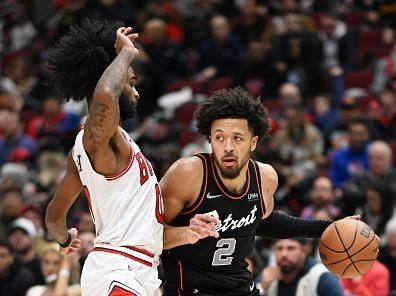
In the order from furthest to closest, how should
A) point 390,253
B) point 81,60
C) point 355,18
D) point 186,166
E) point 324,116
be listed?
point 355,18 → point 324,116 → point 390,253 → point 186,166 → point 81,60

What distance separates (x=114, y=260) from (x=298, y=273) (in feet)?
10.6

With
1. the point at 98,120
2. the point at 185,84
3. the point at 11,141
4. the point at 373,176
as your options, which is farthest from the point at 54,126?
the point at 98,120

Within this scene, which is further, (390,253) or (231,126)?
(390,253)

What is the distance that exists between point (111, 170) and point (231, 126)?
93 cm

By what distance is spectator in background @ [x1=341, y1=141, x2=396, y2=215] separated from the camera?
10469 mm

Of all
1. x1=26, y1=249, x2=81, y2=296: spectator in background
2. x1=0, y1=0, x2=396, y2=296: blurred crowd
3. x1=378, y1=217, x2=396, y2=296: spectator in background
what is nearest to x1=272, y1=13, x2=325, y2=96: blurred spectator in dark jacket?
x1=0, y1=0, x2=396, y2=296: blurred crowd

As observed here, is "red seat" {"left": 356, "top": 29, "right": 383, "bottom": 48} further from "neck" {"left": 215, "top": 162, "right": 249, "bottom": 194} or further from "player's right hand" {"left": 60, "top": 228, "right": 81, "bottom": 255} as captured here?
"player's right hand" {"left": 60, "top": 228, "right": 81, "bottom": 255}

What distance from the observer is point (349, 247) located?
19.9 ft

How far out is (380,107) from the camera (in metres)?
13.0

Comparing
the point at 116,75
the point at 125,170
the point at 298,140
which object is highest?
the point at 116,75

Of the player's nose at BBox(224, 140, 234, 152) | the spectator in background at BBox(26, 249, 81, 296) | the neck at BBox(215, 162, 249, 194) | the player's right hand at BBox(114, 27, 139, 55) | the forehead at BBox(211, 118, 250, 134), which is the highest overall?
the player's right hand at BBox(114, 27, 139, 55)

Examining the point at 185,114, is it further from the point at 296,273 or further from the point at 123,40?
the point at 123,40

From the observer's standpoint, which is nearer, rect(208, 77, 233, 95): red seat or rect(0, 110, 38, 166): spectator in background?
rect(0, 110, 38, 166): spectator in background

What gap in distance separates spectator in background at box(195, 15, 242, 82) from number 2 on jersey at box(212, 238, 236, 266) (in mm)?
9573
